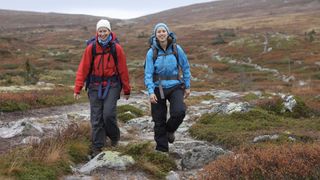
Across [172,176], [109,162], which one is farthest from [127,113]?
[172,176]

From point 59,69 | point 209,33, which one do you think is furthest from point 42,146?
point 209,33

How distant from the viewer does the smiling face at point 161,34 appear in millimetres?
8633

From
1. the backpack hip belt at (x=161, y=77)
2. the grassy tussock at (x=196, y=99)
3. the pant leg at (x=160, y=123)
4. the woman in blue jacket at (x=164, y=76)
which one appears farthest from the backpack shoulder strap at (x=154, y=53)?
the grassy tussock at (x=196, y=99)

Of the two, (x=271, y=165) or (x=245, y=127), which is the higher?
(x=271, y=165)

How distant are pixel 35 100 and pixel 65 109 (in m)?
1.16

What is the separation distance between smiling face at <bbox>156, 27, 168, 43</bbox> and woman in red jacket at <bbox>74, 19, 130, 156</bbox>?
75 cm

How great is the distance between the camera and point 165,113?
29.8ft

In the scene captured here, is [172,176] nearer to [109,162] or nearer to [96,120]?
[109,162]

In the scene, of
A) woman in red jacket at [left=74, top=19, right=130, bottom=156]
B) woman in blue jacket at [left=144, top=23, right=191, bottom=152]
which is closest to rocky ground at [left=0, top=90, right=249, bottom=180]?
woman in blue jacket at [left=144, top=23, right=191, bottom=152]

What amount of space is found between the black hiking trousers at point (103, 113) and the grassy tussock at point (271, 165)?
2737 mm

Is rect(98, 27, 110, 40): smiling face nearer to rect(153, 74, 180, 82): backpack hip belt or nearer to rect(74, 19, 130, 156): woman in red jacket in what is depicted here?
rect(74, 19, 130, 156): woman in red jacket

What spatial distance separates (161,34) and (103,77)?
4.40ft

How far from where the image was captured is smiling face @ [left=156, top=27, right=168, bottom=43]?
8.63m

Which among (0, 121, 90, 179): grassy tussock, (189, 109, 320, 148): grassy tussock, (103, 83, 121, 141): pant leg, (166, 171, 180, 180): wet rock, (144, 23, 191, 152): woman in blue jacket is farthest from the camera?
(189, 109, 320, 148): grassy tussock
